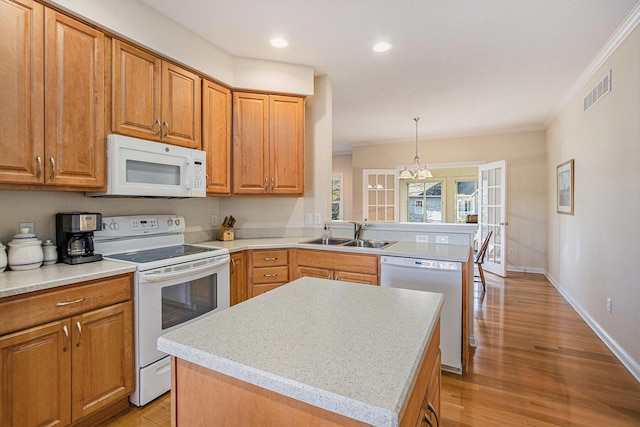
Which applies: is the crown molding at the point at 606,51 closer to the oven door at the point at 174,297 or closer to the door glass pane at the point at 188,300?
the oven door at the point at 174,297

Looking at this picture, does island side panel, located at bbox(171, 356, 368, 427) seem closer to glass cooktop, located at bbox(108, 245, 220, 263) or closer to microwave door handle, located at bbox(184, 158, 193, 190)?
glass cooktop, located at bbox(108, 245, 220, 263)

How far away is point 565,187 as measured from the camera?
4145 mm

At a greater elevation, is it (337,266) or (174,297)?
(337,266)

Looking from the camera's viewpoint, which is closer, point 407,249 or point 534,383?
point 534,383

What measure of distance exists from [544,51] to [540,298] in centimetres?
297

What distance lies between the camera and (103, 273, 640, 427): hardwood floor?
183 centimetres

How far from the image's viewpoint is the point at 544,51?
2.87 metres

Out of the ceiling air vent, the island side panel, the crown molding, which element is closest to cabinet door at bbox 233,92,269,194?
the island side panel

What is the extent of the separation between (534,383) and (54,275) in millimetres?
3031

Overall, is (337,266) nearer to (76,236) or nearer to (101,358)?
(101,358)

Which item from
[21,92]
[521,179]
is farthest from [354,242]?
[521,179]

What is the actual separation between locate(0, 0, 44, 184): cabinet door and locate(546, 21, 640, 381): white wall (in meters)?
3.90

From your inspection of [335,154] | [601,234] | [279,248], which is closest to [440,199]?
[335,154]

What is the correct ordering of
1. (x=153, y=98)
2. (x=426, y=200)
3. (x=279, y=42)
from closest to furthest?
(x=153, y=98) < (x=279, y=42) < (x=426, y=200)
